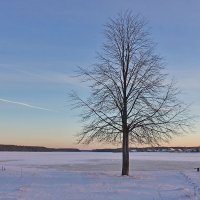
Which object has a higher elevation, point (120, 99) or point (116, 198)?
point (120, 99)

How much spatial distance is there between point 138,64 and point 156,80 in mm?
1456

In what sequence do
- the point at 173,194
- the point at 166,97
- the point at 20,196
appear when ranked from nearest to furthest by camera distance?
the point at 20,196 < the point at 173,194 < the point at 166,97

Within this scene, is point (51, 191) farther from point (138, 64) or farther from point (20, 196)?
point (138, 64)

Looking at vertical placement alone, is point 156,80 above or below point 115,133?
above

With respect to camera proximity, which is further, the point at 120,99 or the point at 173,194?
the point at 120,99

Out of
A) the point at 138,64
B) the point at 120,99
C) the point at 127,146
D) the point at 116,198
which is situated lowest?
the point at 116,198

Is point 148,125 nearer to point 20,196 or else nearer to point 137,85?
point 137,85

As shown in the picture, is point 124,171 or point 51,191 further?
point 124,171

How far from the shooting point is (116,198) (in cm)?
1425

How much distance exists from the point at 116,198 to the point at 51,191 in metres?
2.94

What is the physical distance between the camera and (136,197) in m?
14.6

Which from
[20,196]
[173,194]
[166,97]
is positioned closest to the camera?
[20,196]

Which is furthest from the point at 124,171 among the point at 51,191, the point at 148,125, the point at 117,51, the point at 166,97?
the point at 51,191

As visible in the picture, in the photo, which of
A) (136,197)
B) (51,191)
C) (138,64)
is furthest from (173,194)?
(138,64)
